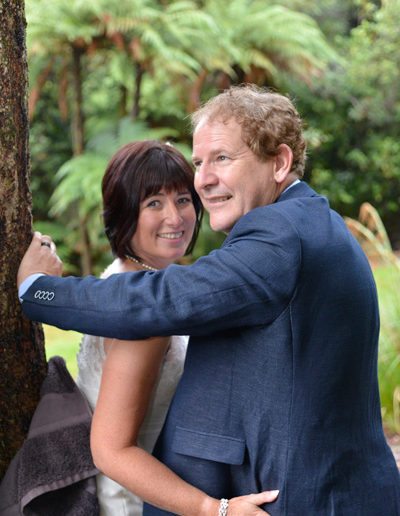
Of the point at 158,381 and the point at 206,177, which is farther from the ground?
the point at 206,177

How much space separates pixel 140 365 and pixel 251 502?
397 millimetres

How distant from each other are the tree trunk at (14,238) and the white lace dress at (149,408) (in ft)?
0.58

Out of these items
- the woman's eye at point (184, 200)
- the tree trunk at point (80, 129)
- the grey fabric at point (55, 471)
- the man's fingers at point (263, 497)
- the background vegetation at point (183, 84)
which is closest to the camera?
the man's fingers at point (263, 497)

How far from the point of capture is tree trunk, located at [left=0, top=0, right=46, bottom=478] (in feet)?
6.66

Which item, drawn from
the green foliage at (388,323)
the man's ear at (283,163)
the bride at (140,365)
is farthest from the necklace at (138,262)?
the green foliage at (388,323)

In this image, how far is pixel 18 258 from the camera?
80.4 inches

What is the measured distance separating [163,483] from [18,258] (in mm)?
711

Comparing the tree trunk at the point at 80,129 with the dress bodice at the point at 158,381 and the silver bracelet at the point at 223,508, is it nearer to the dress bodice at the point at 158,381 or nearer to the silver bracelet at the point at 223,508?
the dress bodice at the point at 158,381

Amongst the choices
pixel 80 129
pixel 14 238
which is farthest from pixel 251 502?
pixel 80 129

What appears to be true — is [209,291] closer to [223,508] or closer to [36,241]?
[223,508]

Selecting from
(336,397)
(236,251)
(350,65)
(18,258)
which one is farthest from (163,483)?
(350,65)

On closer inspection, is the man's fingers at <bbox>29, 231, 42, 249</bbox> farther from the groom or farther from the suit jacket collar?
the suit jacket collar

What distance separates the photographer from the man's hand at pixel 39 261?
1957 millimetres

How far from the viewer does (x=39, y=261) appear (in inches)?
78.5
